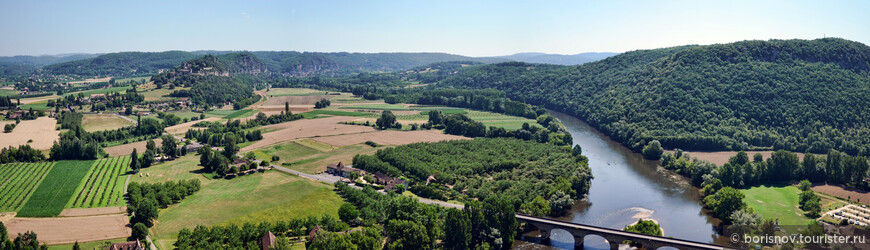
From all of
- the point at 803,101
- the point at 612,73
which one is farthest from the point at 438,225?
the point at 612,73

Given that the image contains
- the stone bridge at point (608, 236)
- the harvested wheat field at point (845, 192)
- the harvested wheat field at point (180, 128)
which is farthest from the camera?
the harvested wheat field at point (180, 128)

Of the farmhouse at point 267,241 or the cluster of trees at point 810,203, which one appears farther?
the cluster of trees at point 810,203

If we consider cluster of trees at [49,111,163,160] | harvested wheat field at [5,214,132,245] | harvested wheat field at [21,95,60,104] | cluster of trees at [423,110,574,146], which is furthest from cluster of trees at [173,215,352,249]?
harvested wheat field at [21,95,60,104]

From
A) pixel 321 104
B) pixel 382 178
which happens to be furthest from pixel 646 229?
pixel 321 104

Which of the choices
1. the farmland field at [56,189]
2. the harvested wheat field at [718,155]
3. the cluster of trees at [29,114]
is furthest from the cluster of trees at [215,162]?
the harvested wheat field at [718,155]

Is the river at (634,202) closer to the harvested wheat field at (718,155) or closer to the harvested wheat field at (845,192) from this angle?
the harvested wheat field at (718,155)

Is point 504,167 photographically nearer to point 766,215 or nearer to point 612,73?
point 766,215

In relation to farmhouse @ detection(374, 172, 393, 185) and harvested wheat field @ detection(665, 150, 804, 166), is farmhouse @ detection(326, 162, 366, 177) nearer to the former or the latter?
farmhouse @ detection(374, 172, 393, 185)

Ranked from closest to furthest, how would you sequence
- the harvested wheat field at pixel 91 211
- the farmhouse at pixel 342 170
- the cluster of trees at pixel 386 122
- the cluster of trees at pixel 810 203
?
the harvested wheat field at pixel 91 211
the cluster of trees at pixel 810 203
the farmhouse at pixel 342 170
the cluster of trees at pixel 386 122
